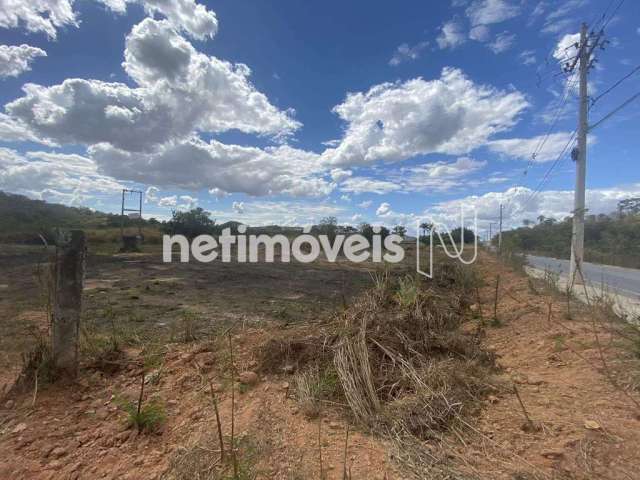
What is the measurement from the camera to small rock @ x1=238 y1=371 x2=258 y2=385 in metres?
3.06

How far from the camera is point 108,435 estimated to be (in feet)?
7.30

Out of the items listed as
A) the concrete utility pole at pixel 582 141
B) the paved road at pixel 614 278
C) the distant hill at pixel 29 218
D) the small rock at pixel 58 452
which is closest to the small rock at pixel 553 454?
the paved road at pixel 614 278

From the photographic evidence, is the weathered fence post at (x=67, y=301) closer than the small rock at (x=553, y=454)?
No

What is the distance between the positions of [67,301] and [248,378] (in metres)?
→ 1.74

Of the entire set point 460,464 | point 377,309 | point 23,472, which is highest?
point 377,309

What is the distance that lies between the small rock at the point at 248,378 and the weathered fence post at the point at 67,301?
1.47m

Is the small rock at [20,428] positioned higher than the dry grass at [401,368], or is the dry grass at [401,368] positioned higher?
the dry grass at [401,368]

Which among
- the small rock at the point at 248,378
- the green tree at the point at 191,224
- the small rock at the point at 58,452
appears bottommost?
the small rock at the point at 58,452

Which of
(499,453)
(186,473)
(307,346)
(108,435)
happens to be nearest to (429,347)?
(307,346)

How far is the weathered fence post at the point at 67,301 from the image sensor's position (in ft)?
9.10

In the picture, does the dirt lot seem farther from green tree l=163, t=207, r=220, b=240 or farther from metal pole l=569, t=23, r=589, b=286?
green tree l=163, t=207, r=220, b=240

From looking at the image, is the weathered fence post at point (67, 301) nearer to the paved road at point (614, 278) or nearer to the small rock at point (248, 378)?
the small rock at point (248, 378)

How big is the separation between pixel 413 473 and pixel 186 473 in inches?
50.5

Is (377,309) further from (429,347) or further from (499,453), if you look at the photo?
(499,453)
